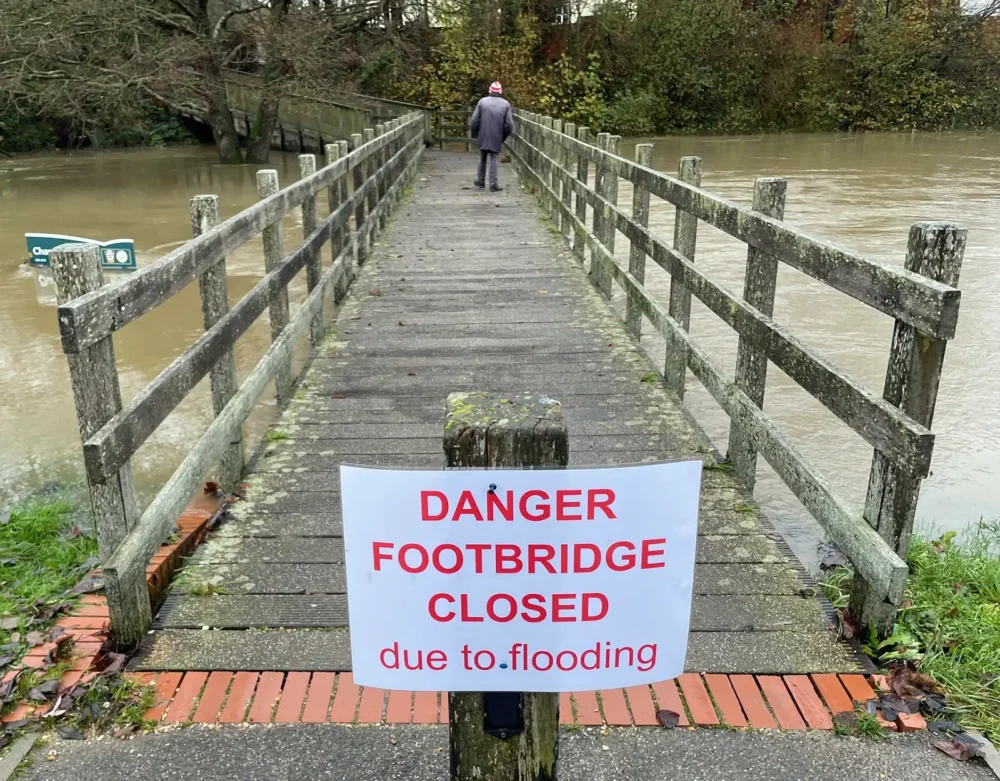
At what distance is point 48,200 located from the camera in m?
19.2

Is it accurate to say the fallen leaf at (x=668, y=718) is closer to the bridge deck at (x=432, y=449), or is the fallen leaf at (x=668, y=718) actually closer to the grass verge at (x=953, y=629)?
the bridge deck at (x=432, y=449)

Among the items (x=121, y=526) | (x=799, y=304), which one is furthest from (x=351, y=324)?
(x=799, y=304)

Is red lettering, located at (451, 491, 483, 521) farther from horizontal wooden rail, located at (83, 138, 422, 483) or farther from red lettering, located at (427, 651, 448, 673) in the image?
horizontal wooden rail, located at (83, 138, 422, 483)

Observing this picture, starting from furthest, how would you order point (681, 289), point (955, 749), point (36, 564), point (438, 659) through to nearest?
1. point (681, 289)
2. point (36, 564)
3. point (955, 749)
4. point (438, 659)

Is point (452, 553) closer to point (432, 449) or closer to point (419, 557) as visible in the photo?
point (419, 557)

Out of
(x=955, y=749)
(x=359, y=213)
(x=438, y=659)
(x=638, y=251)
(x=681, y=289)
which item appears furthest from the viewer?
(x=359, y=213)

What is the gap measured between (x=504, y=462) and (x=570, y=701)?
1357 mm

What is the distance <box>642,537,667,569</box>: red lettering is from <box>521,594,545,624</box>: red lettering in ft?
0.56

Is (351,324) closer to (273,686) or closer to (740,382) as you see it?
(740,382)

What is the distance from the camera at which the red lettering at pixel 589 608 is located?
1471 millimetres

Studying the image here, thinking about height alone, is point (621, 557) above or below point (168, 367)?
above

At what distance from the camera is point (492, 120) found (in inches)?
512

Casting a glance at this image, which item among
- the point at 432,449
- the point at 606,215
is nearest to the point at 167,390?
the point at 432,449

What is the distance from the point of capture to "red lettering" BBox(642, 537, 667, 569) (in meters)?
1.45
